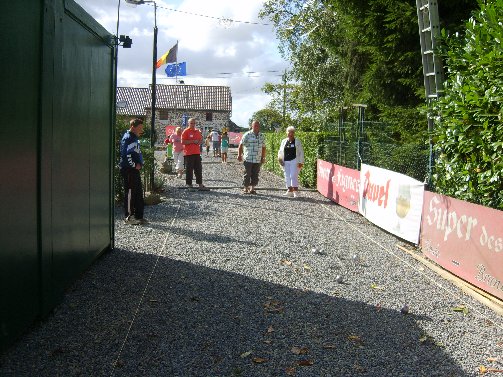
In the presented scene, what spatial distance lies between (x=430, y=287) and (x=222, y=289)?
7.93 feet

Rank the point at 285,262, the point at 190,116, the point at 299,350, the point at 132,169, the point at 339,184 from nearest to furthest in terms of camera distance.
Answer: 1. the point at 299,350
2. the point at 285,262
3. the point at 132,169
4. the point at 339,184
5. the point at 190,116

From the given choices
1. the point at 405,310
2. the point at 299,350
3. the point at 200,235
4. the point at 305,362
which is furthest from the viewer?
the point at 200,235

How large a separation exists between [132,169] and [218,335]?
5.38 m

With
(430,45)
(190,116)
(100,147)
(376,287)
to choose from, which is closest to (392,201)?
(430,45)

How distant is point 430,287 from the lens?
672 centimetres

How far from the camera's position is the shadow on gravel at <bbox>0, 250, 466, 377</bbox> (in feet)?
13.5

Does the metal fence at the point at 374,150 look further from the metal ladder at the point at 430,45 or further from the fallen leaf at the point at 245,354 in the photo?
the fallen leaf at the point at 245,354

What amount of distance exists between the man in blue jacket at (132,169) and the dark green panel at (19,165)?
5015 mm

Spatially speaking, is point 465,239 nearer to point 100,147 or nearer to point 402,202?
point 402,202

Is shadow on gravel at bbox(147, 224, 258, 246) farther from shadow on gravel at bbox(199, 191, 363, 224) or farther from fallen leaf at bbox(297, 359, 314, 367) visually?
fallen leaf at bbox(297, 359, 314, 367)

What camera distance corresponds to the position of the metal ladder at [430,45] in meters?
9.98

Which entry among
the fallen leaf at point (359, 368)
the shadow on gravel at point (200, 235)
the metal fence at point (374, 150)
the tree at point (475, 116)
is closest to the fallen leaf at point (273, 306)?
the fallen leaf at point (359, 368)

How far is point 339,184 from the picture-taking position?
14.4m

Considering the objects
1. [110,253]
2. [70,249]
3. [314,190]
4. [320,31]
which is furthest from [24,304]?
[320,31]
